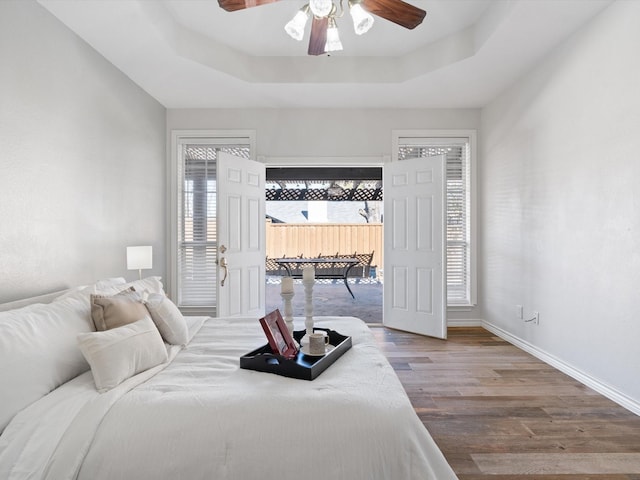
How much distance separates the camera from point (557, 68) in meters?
3.11

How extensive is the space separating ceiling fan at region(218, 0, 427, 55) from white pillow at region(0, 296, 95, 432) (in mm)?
1795

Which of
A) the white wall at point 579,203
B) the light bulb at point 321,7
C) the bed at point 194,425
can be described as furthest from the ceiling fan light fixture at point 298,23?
the white wall at point 579,203

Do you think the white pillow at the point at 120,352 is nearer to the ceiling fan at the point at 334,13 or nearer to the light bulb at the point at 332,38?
the ceiling fan at the point at 334,13

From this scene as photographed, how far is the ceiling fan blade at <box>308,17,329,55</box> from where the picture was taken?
206 centimetres

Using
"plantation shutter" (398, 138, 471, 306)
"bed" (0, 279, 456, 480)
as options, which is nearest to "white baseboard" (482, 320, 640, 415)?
"plantation shutter" (398, 138, 471, 306)

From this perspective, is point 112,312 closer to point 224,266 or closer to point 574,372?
point 224,266

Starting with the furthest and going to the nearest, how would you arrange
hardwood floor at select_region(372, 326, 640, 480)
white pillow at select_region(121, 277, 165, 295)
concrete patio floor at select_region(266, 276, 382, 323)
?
1. concrete patio floor at select_region(266, 276, 382, 323)
2. white pillow at select_region(121, 277, 165, 295)
3. hardwood floor at select_region(372, 326, 640, 480)

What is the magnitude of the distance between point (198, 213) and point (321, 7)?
329cm

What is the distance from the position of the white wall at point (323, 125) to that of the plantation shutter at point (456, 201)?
20cm

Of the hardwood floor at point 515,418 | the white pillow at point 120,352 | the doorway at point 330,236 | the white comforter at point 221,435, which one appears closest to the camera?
the white comforter at point 221,435

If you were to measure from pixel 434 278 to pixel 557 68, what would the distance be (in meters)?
2.36

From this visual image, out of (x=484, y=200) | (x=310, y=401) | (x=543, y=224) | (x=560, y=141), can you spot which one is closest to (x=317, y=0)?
(x=310, y=401)

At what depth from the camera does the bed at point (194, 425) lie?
1.12 meters

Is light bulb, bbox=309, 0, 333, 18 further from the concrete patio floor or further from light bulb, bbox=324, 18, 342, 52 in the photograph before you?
the concrete patio floor
